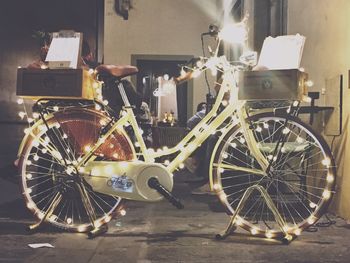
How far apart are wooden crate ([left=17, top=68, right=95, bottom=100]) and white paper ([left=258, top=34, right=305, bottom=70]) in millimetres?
1668

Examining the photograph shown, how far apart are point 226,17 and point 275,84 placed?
6116 mm

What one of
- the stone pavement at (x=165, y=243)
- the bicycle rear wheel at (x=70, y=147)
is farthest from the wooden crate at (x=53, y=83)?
the stone pavement at (x=165, y=243)

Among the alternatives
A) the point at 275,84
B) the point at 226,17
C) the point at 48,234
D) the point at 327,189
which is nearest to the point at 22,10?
the point at 226,17

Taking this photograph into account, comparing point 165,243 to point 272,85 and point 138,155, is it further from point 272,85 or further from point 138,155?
point 272,85

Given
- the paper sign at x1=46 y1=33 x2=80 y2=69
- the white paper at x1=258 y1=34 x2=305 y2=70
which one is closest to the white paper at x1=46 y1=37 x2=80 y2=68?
the paper sign at x1=46 y1=33 x2=80 y2=69

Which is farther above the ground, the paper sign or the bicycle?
the paper sign

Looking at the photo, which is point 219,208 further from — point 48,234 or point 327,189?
point 48,234

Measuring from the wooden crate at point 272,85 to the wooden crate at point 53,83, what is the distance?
4.82 ft

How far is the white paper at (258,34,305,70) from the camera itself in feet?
13.5

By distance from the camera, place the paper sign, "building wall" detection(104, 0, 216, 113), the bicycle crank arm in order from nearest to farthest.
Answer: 1. the bicycle crank arm
2. the paper sign
3. "building wall" detection(104, 0, 216, 113)

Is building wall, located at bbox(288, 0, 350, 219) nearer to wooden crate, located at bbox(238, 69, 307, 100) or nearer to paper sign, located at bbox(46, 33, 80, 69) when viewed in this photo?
wooden crate, located at bbox(238, 69, 307, 100)

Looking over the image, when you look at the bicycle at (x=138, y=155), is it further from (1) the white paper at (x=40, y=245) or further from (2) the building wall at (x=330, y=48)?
Answer: (2) the building wall at (x=330, y=48)

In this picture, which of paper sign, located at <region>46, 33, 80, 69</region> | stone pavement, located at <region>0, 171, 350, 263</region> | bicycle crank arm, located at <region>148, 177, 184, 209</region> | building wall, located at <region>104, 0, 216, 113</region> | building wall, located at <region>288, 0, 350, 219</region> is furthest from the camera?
building wall, located at <region>104, 0, 216, 113</region>

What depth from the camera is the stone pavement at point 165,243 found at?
362cm
